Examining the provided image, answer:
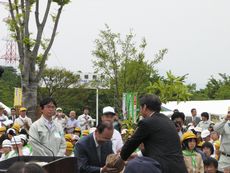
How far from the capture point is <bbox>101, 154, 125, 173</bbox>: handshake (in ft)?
17.2

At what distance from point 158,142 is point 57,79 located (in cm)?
4145

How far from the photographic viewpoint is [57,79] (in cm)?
4616

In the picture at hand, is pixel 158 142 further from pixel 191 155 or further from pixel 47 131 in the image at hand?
pixel 191 155

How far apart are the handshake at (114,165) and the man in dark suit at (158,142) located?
0.02 meters

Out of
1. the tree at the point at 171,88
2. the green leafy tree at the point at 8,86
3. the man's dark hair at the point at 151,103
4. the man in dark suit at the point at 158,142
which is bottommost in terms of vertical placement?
the man in dark suit at the point at 158,142

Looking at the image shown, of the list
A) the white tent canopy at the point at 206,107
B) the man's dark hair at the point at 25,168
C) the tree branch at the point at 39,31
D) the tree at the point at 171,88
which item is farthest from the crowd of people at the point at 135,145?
the white tent canopy at the point at 206,107

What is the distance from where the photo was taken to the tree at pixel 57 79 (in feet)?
149

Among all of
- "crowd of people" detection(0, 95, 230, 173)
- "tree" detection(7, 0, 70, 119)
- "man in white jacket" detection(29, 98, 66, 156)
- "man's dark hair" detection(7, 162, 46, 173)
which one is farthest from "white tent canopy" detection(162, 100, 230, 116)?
"man's dark hair" detection(7, 162, 46, 173)

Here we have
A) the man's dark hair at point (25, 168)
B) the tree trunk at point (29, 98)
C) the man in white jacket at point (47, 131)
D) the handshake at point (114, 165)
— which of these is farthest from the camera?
the tree trunk at point (29, 98)

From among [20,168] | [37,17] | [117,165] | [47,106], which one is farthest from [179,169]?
[37,17]

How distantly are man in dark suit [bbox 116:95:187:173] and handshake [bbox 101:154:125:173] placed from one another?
0.02 meters

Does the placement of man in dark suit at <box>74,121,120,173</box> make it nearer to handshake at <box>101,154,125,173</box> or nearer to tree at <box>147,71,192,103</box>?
handshake at <box>101,154,125,173</box>

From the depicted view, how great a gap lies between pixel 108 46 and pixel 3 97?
21.5 m

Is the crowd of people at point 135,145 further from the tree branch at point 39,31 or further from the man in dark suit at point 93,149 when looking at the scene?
the tree branch at point 39,31
